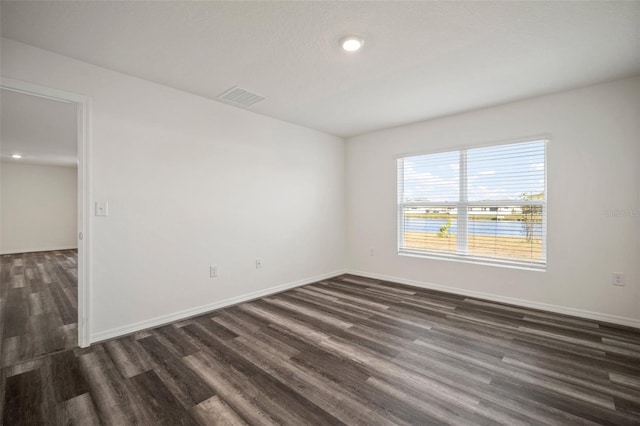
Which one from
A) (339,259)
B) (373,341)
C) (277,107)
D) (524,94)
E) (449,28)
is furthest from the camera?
(339,259)

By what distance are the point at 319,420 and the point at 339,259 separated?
3.69 meters

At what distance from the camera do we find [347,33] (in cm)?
215

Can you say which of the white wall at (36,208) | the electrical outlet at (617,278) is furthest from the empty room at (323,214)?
the white wall at (36,208)

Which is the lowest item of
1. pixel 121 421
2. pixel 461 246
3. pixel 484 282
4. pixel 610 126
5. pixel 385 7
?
pixel 121 421

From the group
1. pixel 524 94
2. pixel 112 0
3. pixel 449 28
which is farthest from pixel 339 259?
pixel 112 0

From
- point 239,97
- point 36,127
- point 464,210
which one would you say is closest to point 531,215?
point 464,210

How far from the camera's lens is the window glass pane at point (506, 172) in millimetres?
3461

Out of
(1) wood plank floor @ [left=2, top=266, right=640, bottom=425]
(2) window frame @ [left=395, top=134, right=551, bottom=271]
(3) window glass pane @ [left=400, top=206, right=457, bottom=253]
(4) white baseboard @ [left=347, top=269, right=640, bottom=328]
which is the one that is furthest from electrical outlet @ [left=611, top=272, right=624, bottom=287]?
(3) window glass pane @ [left=400, top=206, right=457, bottom=253]

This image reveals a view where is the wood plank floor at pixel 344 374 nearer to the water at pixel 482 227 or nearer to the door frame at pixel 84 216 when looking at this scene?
the door frame at pixel 84 216

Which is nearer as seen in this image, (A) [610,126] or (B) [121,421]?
(B) [121,421]

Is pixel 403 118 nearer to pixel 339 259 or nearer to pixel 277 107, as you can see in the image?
pixel 277 107

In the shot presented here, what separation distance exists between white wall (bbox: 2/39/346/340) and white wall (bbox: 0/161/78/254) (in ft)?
26.9

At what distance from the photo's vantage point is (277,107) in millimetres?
3734

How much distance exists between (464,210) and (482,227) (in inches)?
12.7
